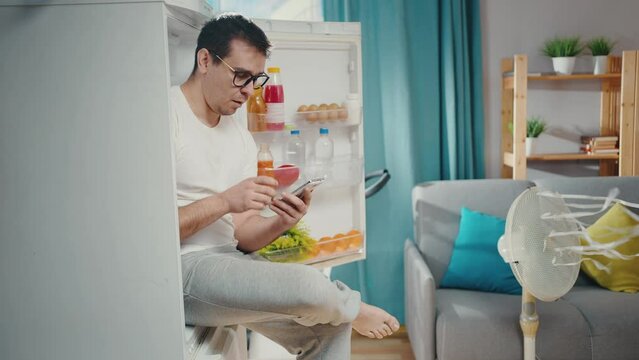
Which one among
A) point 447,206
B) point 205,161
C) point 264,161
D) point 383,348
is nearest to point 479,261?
point 447,206

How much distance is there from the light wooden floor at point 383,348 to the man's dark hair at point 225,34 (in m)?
1.96

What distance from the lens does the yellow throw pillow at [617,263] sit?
2.82 metres

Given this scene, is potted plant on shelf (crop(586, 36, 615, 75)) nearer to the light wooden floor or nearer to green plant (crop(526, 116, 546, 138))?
green plant (crop(526, 116, 546, 138))

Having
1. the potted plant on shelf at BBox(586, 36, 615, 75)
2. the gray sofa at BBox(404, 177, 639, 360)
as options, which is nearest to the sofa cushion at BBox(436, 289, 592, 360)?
the gray sofa at BBox(404, 177, 639, 360)

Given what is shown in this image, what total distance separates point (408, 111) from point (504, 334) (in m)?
1.32

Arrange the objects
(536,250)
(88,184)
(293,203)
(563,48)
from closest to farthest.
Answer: (88,184), (293,203), (536,250), (563,48)

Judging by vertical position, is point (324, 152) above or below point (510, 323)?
above

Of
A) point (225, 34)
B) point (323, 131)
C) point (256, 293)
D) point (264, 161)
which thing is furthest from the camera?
point (323, 131)

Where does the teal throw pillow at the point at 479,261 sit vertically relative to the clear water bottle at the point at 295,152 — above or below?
below

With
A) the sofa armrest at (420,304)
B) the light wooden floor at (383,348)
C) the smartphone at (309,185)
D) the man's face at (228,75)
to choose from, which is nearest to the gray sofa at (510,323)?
the sofa armrest at (420,304)

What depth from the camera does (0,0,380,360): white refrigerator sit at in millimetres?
1229

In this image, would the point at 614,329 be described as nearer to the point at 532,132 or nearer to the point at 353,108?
the point at 532,132

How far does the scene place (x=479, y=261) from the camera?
290cm

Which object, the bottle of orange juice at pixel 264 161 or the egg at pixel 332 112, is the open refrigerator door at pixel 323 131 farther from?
the bottle of orange juice at pixel 264 161
